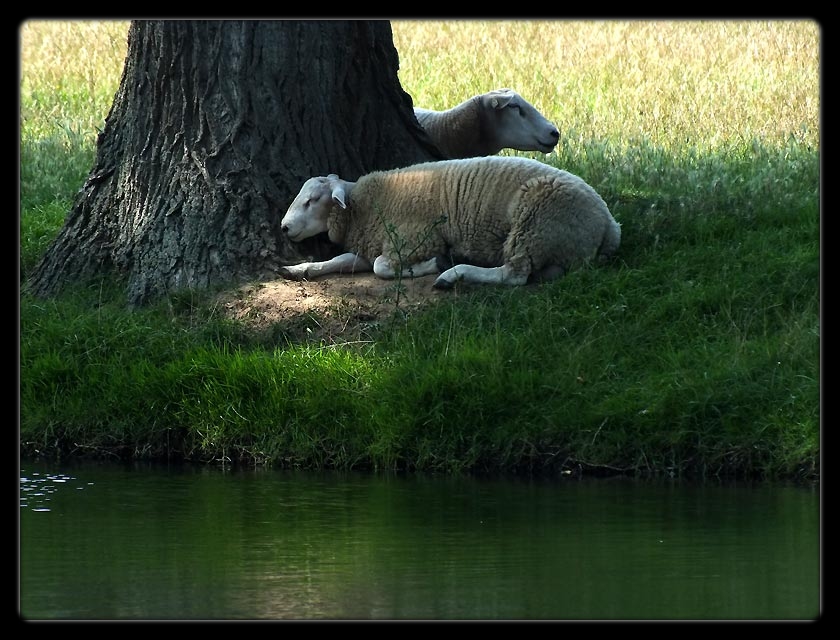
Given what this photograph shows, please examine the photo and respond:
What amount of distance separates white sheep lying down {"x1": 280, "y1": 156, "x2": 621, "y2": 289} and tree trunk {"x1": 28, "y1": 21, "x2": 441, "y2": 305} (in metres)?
0.31

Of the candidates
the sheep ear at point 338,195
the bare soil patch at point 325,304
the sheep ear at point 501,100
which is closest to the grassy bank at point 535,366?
the bare soil patch at point 325,304

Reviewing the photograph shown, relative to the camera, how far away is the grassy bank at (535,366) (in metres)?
8.55

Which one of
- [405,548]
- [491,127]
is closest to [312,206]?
[491,127]

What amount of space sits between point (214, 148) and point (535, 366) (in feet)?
9.78

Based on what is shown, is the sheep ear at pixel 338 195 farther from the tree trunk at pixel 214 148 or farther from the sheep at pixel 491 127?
the sheep at pixel 491 127

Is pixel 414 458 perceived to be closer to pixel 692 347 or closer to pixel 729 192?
pixel 692 347

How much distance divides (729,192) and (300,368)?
13.2ft

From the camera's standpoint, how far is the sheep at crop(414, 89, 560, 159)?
12.4 meters

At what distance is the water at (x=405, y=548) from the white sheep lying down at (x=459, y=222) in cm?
223

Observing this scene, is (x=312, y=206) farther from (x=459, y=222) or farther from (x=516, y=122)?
(x=516, y=122)

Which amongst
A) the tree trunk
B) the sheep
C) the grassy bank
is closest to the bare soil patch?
the grassy bank

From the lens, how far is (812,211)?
10.8 metres

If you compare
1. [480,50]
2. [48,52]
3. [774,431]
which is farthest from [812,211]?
[48,52]

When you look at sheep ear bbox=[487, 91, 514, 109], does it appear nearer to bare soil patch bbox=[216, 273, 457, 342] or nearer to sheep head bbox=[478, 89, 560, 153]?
sheep head bbox=[478, 89, 560, 153]
